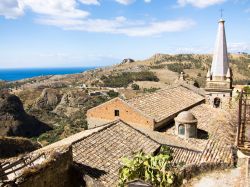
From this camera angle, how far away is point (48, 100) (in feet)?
325

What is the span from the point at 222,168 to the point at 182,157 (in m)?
11.9

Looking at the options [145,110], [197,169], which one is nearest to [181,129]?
[145,110]

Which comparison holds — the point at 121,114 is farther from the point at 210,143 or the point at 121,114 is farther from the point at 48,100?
the point at 48,100

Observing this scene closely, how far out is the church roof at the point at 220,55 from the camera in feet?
104

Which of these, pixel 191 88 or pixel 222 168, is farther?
pixel 191 88

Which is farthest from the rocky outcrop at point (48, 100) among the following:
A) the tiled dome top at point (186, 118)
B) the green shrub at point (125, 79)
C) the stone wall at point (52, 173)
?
the stone wall at point (52, 173)

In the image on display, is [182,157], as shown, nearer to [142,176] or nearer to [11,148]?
[142,176]

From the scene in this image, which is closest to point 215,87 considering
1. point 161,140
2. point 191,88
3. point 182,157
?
point 191,88

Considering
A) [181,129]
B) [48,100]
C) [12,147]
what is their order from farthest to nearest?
1. [48,100]
2. [12,147]
3. [181,129]

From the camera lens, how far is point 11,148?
30141 mm

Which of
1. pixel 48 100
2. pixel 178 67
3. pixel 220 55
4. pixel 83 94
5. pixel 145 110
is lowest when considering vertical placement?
pixel 48 100

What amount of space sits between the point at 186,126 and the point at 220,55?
389 inches

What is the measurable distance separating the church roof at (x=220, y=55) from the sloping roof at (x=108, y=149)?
14329 millimetres

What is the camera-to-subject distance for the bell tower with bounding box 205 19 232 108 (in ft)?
105
